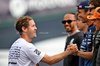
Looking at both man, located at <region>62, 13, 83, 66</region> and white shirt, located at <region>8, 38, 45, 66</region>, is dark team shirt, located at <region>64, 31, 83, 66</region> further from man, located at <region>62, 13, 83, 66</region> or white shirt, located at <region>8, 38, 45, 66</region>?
white shirt, located at <region>8, 38, 45, 66</region>

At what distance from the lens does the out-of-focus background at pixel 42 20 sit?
18.9 feet

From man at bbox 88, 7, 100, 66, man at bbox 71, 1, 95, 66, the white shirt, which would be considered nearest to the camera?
man at bbox 88, 7, 100, 66

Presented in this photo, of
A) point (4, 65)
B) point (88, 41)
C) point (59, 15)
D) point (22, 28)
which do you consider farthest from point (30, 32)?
point (4, 65)

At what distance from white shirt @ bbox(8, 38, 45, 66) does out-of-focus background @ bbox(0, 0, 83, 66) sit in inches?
89.8

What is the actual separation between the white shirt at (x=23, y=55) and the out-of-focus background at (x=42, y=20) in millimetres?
2280

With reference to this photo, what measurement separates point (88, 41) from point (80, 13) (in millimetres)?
575

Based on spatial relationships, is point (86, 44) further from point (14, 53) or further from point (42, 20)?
point (42, 20)

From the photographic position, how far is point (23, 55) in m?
3.38

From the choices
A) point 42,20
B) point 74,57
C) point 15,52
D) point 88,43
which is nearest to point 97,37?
point 88,43

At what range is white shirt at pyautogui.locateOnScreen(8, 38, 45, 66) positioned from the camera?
3.37 m

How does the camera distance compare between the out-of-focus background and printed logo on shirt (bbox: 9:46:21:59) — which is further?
the out-of-focus background

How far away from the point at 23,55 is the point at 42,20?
112 inches

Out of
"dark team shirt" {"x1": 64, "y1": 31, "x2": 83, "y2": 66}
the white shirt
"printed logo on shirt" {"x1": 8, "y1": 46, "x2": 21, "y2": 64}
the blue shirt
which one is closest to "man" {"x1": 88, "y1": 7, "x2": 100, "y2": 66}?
the blue shirt

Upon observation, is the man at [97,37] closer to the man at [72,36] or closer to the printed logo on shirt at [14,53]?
the printed logo on shirt at [14,53]
